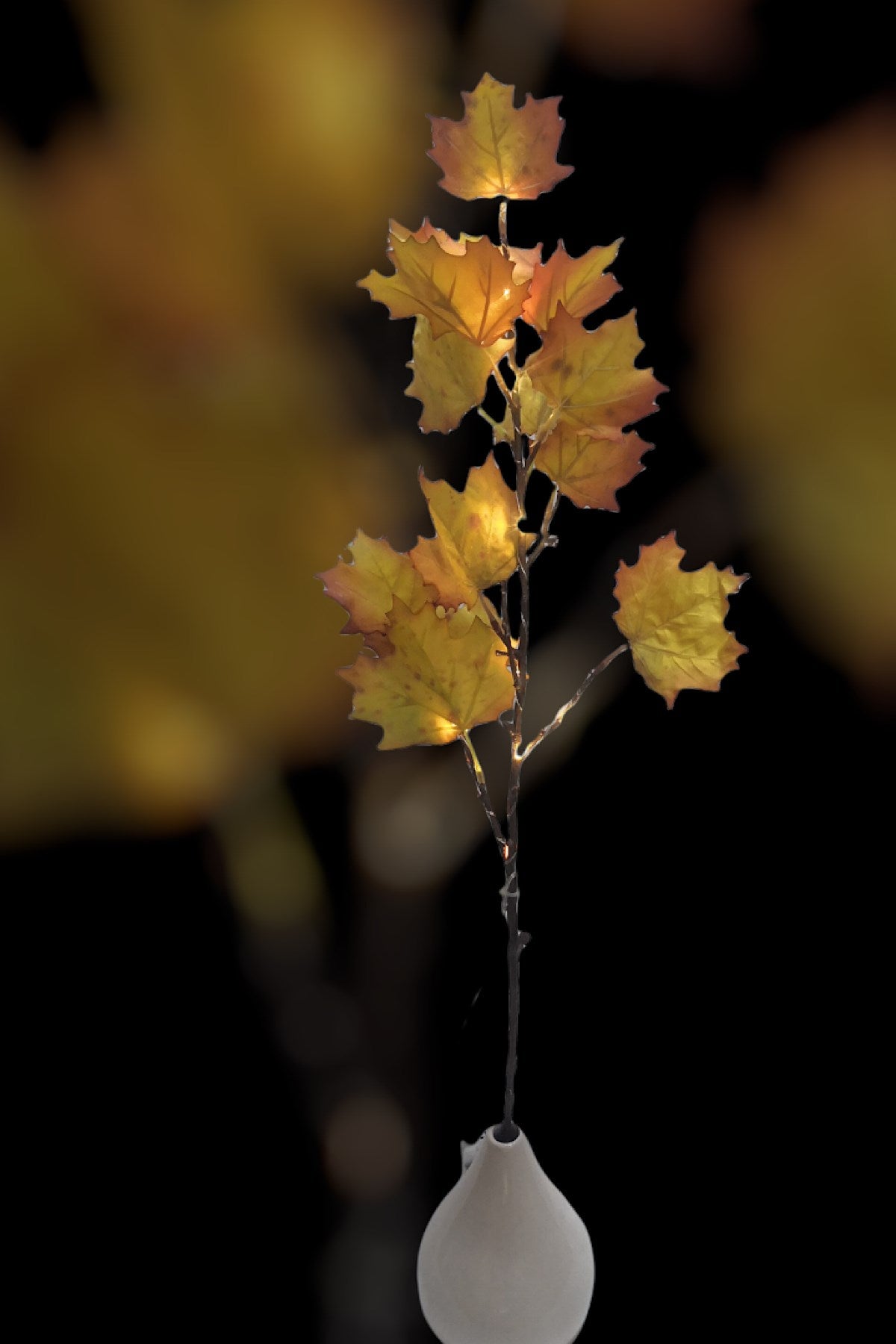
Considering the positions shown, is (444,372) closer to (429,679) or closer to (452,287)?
(452,287)

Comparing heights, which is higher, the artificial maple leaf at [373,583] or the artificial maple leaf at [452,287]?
the artificial maple leaf at [452,287]

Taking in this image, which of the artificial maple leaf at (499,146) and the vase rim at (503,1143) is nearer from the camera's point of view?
the artificial maple leaf at (499,146)

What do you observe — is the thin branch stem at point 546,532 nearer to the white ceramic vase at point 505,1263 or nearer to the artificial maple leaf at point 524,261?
the artificial maple leaf at point 524,261

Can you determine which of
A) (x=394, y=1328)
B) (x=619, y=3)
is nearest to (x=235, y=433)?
(x=619, y=3)

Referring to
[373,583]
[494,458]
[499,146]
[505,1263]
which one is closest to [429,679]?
[373,583]

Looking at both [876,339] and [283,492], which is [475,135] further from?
[876,339]

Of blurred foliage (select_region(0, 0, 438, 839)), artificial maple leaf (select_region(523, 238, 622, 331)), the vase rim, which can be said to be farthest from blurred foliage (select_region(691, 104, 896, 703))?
the vase rim

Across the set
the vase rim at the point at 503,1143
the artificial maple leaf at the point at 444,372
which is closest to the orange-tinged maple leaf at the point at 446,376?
the artificial maple leaf at the point at 444,372
